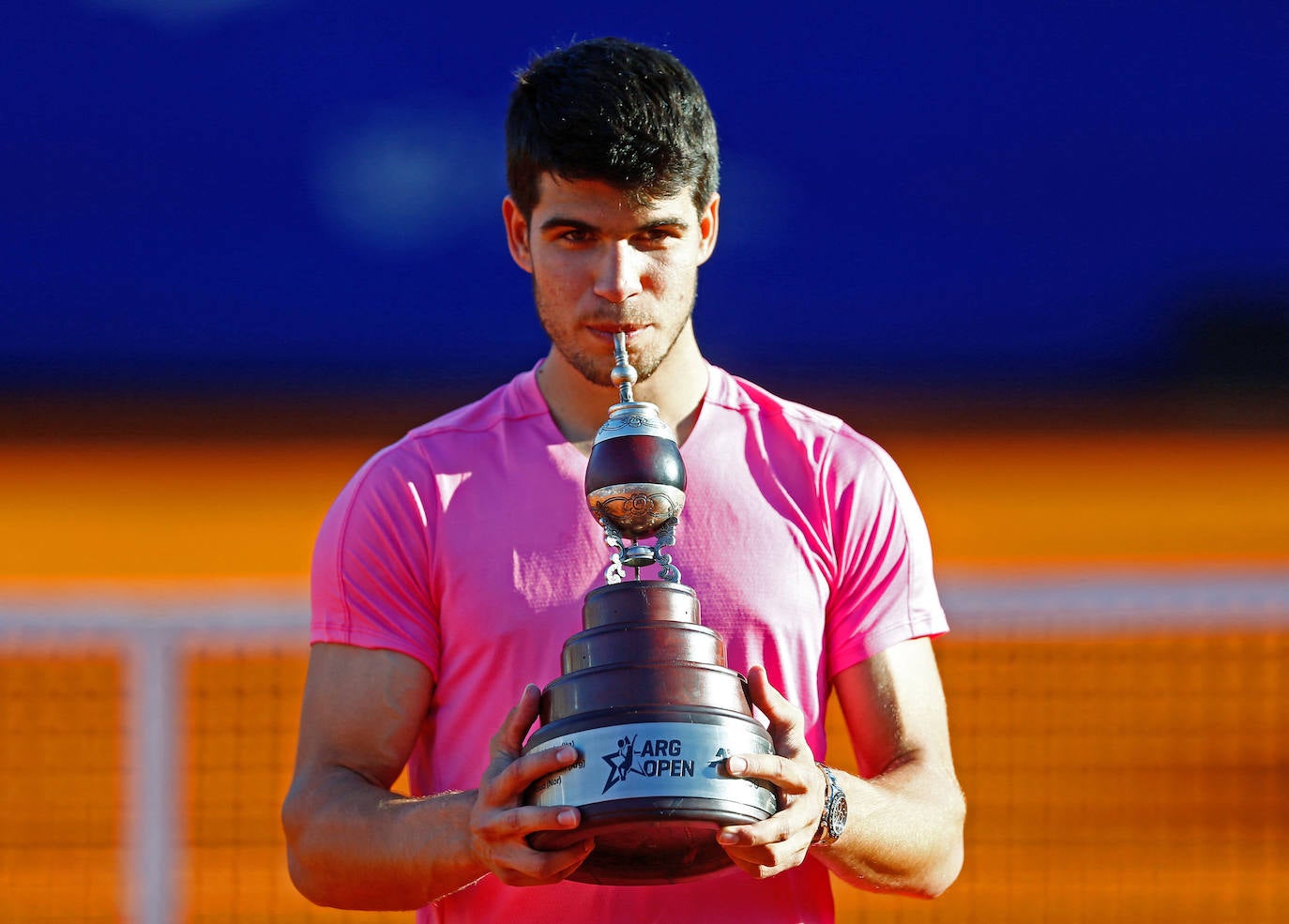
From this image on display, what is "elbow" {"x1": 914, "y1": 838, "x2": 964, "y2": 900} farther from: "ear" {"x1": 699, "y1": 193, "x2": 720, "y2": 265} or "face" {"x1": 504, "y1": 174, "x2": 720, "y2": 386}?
"ear" {"x1": 699, "y1": 193, "x2": 720, "y2": 265}

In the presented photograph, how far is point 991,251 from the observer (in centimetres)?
1290

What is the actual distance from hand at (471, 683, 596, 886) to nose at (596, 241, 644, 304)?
27.9 inches

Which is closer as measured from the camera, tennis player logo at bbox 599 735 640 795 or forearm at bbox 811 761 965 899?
tennis player logo at bbox 599 735 640 795

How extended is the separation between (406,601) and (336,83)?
10809 millimetres

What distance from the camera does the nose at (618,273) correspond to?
8.07ft

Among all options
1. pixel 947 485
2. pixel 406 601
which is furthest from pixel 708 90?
pixel 406 601

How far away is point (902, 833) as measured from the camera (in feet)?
8.16

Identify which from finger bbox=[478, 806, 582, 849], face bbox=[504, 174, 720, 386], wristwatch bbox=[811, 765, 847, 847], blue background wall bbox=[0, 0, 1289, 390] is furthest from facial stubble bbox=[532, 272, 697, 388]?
blue background wall bbox=[0, 0, 1289, 390]

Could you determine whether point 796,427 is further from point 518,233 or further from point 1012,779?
point 1012,779

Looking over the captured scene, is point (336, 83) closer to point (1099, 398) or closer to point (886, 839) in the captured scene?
point (1099, 398)

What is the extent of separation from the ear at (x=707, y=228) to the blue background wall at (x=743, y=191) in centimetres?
965

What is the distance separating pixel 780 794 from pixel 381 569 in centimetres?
79

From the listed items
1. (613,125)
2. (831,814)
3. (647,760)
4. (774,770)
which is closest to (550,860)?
(647,760)

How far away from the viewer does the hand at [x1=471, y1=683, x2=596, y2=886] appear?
1940 mm
